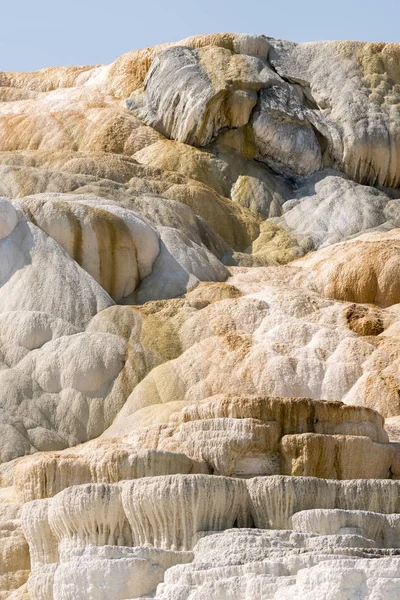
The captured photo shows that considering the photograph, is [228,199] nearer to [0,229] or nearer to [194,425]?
[0,229]

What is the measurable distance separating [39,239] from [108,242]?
1.53 meters

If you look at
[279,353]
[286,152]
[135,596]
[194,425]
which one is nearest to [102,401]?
[279,353]

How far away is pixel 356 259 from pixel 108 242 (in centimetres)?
524

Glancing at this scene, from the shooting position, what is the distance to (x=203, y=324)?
28281 millimetres

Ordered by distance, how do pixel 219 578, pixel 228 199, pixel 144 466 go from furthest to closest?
1. pixel 228 199
2. pixel 144 466
3. pixel 219 578

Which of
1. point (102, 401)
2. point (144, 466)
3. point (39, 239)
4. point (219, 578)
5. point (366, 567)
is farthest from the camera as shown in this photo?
point (39, 239)

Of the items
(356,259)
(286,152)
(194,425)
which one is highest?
(286,152)

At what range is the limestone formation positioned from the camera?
17.3 metres

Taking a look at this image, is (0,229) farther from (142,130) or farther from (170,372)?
(142,130)

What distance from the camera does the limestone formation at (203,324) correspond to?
1731 centimetres

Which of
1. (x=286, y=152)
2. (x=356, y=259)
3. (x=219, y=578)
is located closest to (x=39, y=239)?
(x=356, y=259)

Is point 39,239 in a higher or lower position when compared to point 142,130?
lower

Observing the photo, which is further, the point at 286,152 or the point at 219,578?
the point at 286,152

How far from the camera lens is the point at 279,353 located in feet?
87.0
